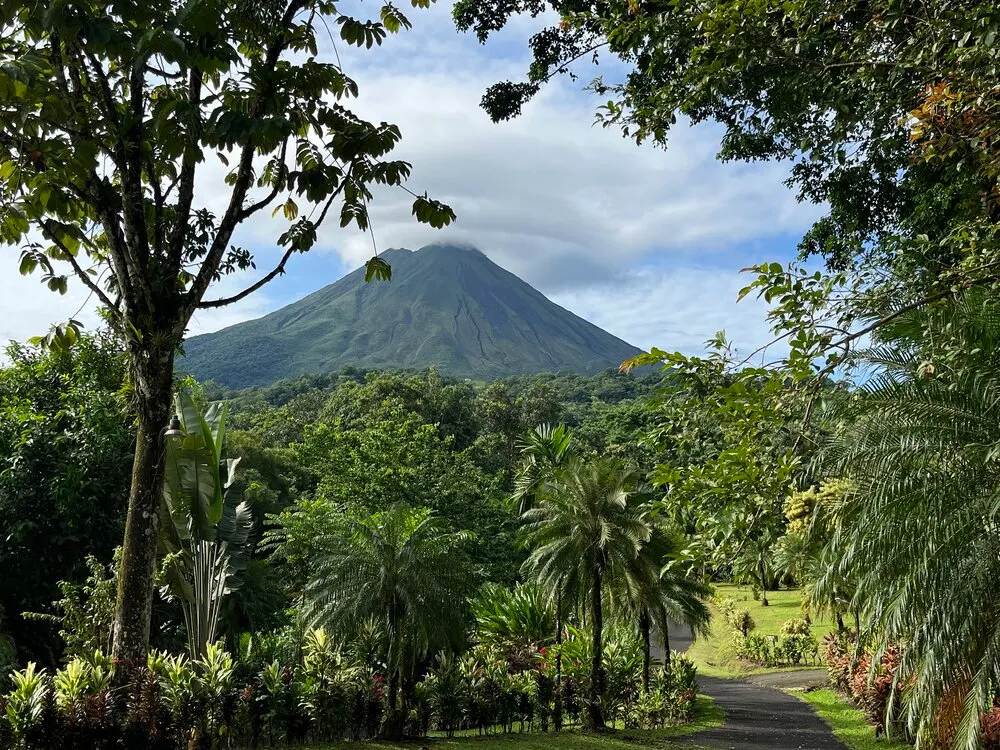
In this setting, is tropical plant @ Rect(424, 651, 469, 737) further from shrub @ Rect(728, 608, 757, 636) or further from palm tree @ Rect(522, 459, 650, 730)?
shrub @ Rect(728, 608, 757, 636)

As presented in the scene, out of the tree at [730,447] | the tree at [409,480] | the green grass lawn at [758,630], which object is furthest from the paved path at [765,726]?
the tree at [730,447]

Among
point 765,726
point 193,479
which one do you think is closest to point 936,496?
point 193,479

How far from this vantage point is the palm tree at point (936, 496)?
21.5 feet

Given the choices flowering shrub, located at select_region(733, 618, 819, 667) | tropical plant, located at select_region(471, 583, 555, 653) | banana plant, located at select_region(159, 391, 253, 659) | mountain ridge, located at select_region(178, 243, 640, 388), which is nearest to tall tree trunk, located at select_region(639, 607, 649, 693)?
tropical plant, located at select_region(471, 583, 555, 653)

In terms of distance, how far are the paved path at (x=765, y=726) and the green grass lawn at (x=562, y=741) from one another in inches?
21.1

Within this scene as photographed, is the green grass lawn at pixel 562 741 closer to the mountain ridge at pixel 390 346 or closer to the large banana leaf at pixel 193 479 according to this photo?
the large banana leaf at pixel 193 479

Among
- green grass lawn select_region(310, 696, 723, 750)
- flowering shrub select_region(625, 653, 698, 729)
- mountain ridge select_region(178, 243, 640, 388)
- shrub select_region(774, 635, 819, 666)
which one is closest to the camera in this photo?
green grass lawn select_region(310, 696, 723, 750)

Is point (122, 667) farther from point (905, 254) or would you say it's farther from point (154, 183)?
point (905, 254)

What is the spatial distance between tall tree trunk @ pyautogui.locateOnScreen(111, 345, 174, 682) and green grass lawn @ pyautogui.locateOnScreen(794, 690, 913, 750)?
11456 mm

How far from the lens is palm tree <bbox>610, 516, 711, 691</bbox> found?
16.7 meters

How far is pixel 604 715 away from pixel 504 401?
39.1m

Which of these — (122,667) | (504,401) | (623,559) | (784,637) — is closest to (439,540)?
(623,559)

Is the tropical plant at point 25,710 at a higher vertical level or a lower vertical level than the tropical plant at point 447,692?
higher

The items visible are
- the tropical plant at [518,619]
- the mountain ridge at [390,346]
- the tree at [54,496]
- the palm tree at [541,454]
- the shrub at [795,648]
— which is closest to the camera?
the tree at [54,496]
